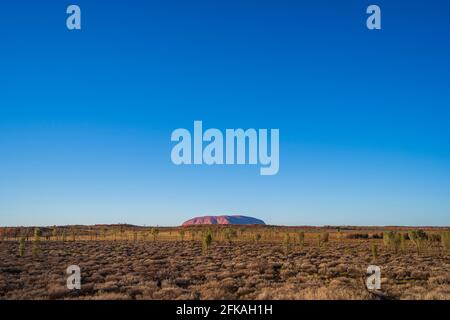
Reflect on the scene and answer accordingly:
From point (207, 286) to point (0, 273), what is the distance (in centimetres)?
1356

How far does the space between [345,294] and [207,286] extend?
6.41 meters

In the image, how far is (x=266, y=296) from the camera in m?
14.2

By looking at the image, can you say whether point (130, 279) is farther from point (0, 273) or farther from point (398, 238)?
point (398, 238)
